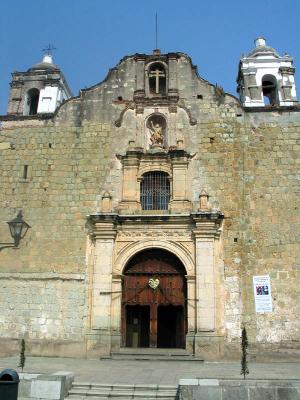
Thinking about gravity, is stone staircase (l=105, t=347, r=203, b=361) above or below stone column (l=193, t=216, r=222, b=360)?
below

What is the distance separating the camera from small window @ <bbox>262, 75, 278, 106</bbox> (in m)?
18.2

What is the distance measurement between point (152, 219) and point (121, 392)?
22.9ft

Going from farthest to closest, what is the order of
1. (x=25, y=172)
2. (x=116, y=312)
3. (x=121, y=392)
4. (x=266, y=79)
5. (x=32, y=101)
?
(x=32, y=101), (x=266, y=79), (x=25, y=172), (x=116, y=312), (x=121, y=392)

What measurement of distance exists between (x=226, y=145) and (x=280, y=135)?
1.97 meters

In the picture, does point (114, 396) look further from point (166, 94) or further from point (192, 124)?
point (166, 94)

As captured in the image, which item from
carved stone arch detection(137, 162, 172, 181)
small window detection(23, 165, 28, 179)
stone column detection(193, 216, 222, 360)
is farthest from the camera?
small window detection(23, 165, 28, 179)

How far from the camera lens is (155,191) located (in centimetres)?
1561

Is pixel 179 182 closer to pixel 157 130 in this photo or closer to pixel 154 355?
pixel 157 130

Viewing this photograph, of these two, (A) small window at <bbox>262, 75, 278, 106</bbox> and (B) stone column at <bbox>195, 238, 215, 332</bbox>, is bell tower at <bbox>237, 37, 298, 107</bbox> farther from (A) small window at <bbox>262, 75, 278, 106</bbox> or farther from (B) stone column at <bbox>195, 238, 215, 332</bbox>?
(B) stone column at <bbox>195, 238, 215, 332</bbox>

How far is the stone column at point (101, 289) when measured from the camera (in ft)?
45.2

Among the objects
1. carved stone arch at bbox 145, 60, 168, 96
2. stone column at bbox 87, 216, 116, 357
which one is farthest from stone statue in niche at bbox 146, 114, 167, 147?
stone column at bbox 87, 216, 116, 357

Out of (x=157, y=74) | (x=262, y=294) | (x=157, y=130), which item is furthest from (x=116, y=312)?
(x=157, y=74)

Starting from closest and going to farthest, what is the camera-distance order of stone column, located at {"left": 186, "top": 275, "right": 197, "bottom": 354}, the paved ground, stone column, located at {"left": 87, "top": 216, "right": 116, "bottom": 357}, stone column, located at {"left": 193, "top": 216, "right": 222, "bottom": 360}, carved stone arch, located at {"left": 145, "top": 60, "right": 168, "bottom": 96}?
the paved ground, stone column, located at {"left": 193, "top": 216, "right": 222, "bottom": 360}, stone column, located at {"left": 186, "top": 275, "right": 197, "bottom": 354}, stone column, located at {"left": 87, "top": 216, "right": 116, "bottom": 357}, carved stone arch, located at {"left": 145, "top": 60, "right": 168, "bottom": 96}

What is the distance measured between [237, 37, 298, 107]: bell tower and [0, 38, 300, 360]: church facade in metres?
0.71
